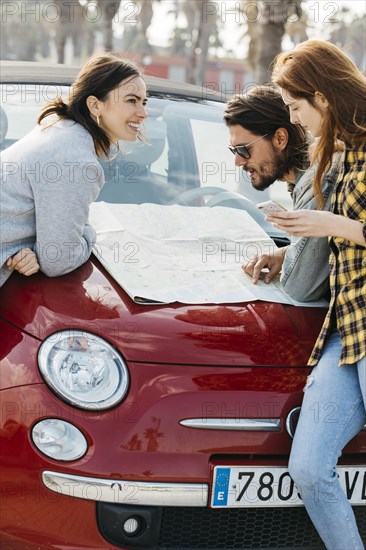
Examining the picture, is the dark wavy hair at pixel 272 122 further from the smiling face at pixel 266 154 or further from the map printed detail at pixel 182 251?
the map printed detail at pixel 182 251

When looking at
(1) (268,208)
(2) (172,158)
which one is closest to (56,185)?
(1) (268,208)

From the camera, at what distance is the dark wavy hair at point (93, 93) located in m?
2.93

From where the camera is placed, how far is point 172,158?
403cm

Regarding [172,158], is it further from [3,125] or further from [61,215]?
[61,215]

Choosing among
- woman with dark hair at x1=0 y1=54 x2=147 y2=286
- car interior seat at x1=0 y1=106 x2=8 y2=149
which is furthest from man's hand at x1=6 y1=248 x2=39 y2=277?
car interior seat at x1=0 y1=106 x2=8 y2=149

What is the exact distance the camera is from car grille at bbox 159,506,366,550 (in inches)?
99.7

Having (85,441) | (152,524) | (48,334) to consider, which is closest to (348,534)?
(152,524)

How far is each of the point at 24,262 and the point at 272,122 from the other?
1098 millimetres

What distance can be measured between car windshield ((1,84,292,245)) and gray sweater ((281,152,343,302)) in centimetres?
56

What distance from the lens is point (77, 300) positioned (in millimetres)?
2619

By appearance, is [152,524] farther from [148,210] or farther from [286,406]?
[148,210]

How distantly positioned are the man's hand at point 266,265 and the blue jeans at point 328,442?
0.55 meters

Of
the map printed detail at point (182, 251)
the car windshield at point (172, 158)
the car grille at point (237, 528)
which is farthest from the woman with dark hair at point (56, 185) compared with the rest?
the car grille at point (237, 528)

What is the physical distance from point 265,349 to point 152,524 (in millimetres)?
625
